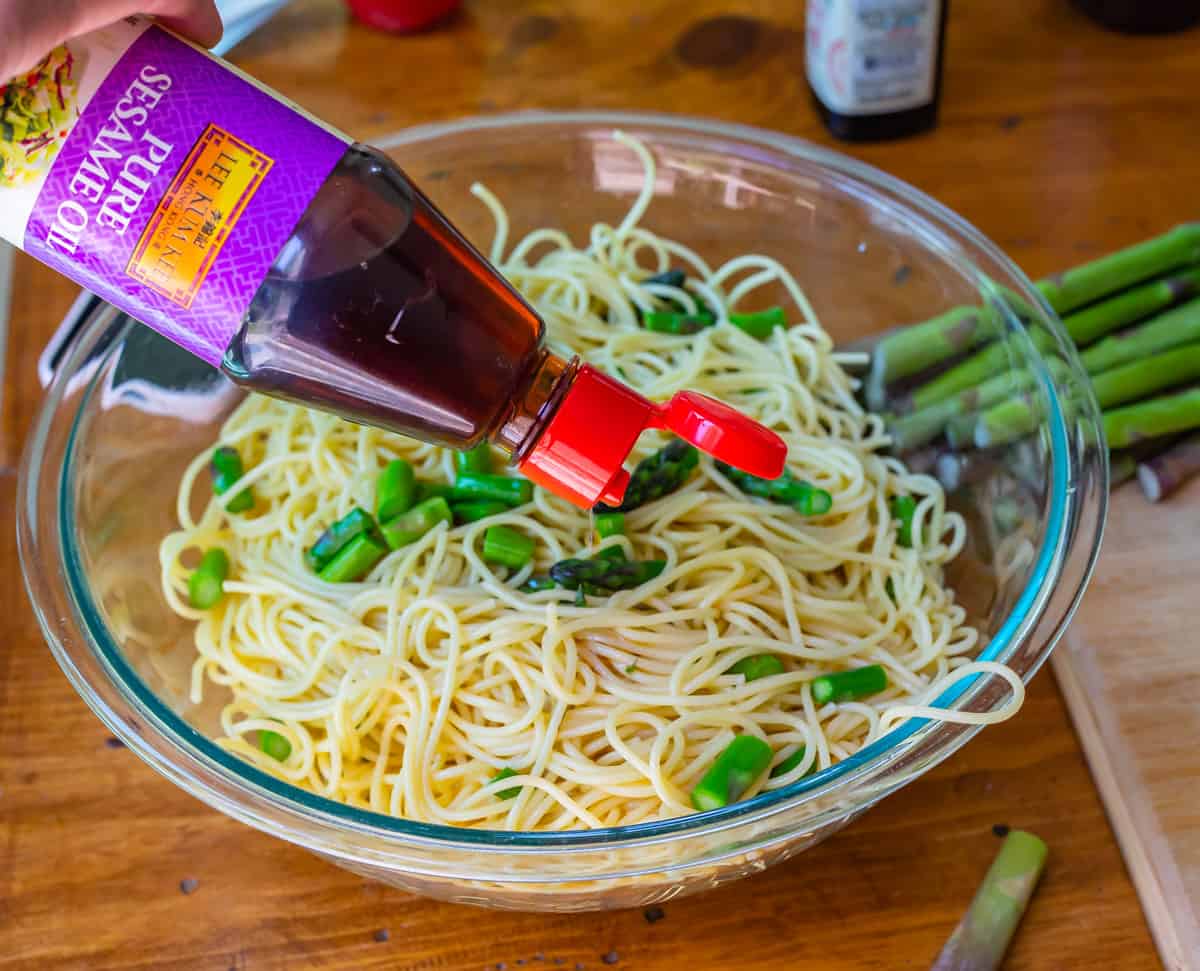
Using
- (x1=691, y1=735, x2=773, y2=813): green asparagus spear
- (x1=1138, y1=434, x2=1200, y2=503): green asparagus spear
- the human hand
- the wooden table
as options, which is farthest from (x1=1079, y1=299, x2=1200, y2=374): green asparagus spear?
the human hand

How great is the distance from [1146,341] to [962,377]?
0.29 metres

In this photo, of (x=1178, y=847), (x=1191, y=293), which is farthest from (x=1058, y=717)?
(x=1191, y=293)

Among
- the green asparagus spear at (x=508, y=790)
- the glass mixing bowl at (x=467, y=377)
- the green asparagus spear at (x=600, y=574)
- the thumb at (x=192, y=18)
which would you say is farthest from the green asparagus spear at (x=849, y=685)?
the thumb at (x=192, y=18)

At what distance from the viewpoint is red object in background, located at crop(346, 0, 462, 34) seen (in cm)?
228

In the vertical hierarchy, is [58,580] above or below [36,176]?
below

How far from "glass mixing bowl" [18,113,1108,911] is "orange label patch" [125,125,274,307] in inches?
18.5

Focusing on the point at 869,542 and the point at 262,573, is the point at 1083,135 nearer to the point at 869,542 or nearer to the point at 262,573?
the point at 869,542

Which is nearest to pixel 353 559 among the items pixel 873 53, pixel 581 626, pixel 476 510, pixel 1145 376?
pixel 476 510

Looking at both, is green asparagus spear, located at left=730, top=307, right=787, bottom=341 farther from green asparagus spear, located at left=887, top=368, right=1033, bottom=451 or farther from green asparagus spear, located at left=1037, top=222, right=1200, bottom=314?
green asparagus spear, located at left=1037, top=222, right=1200, bottom=314

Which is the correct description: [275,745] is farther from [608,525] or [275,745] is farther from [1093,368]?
[1093,368]

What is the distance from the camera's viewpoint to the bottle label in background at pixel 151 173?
92 cm

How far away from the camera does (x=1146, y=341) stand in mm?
1645

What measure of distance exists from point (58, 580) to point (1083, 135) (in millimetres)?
1796

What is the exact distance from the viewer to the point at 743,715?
4.19 ft
